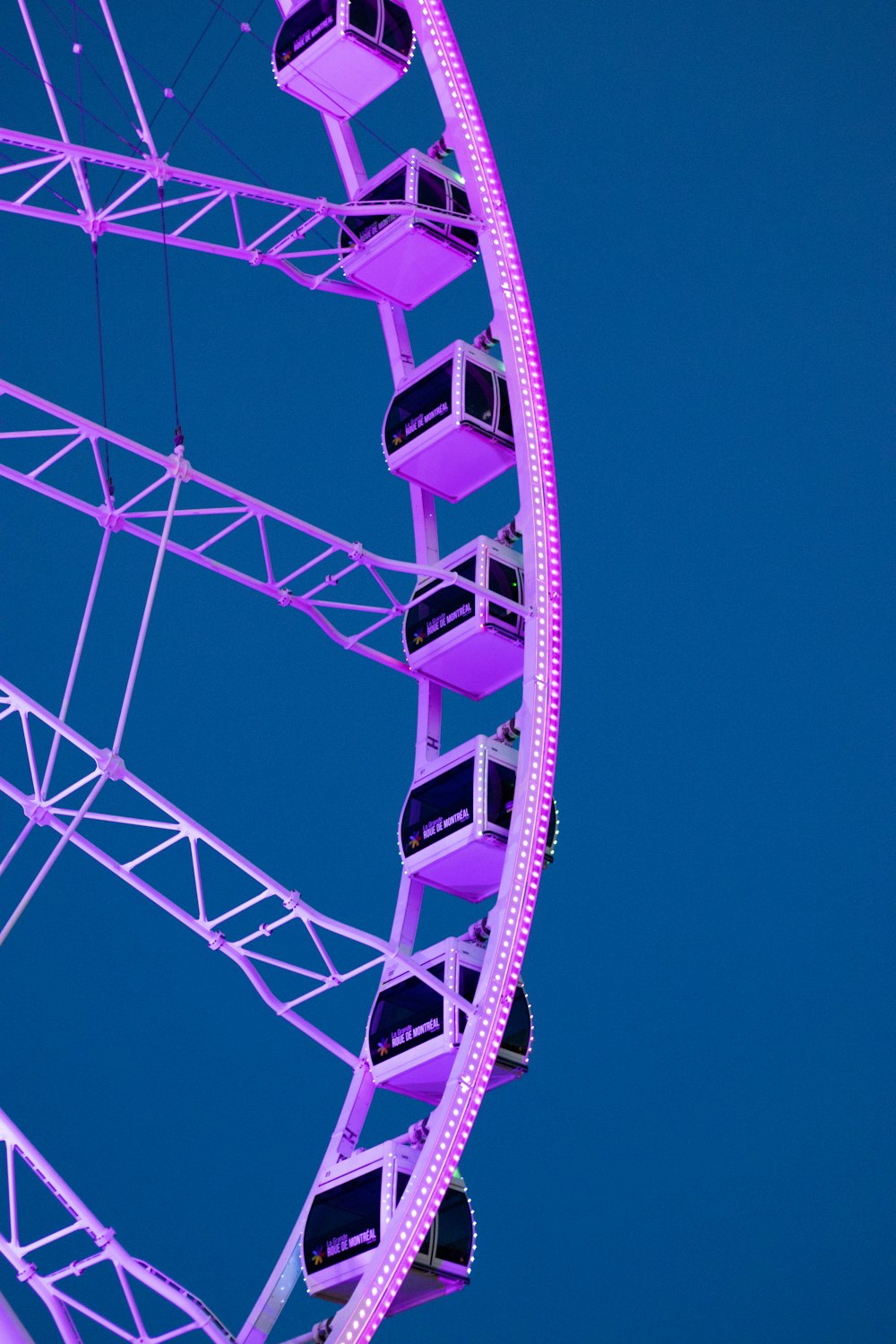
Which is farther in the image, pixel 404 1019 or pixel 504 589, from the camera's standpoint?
pixel 504 589

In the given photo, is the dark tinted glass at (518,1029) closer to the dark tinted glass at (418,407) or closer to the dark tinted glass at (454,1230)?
the dark tinted glass at (454,1230)

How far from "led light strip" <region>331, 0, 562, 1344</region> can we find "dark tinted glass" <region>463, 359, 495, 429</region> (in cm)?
49

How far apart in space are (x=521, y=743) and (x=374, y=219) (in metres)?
4.53

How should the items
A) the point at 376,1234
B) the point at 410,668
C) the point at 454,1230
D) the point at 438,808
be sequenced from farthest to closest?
the point at 410,668
the point at 438,808
the point at 454,1230
the point at 376,1234

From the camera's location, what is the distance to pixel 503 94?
22281 millimetres

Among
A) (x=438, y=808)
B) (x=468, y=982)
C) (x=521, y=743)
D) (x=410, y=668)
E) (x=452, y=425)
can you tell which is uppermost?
(x=452, y=425)

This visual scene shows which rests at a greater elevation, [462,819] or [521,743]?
[521,743]

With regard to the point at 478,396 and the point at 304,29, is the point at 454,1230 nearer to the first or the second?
the point at 478,396

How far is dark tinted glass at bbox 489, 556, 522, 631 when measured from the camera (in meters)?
13.3

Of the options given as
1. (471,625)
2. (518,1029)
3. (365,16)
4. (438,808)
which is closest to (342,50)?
(365,16)

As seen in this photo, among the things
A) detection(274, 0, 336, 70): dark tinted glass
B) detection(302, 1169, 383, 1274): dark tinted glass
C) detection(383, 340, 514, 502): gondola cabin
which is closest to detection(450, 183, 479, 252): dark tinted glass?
detection(383, 340, 514, 502): gondola cabin

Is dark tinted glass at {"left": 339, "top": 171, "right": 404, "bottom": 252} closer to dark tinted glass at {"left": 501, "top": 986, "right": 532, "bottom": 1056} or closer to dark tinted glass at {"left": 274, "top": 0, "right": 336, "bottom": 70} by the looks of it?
dark tinted glass at {"left": 274, "top": 0, "right": 336, "bottom": 70}

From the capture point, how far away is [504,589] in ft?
44.0

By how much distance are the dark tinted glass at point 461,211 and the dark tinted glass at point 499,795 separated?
13.7 ft
